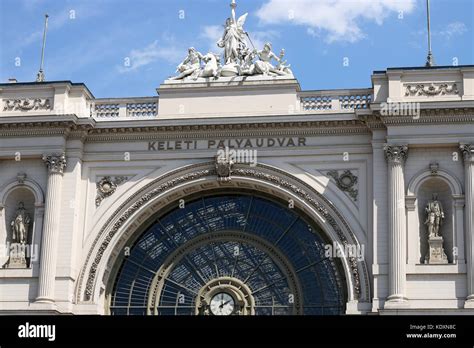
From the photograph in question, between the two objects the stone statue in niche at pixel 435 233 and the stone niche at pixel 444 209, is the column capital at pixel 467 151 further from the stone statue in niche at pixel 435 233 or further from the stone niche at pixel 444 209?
the stone statue in niche at pixel 435 233

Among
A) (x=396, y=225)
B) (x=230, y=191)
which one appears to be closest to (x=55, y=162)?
(x=230, y=191)

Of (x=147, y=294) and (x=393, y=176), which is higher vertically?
(x=393, y=176)

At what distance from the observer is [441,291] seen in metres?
40.4

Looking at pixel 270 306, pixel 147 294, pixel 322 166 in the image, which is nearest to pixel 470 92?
pixel 322 166

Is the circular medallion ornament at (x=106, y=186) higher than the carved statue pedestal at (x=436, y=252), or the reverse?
the circular medallion ornament at (x=106, y=186)

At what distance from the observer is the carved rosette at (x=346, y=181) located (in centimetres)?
4238

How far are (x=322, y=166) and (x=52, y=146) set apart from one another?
9918 millimetres

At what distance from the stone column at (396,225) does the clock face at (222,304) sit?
6.01 metres

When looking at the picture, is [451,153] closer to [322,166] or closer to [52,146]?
[322,166]

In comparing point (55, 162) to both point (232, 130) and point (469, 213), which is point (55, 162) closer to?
point (232, 130)

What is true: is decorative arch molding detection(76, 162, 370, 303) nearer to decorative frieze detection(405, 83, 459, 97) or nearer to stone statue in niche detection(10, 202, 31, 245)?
Result: stone statue in niche detection(10, 202, 31, 245)
